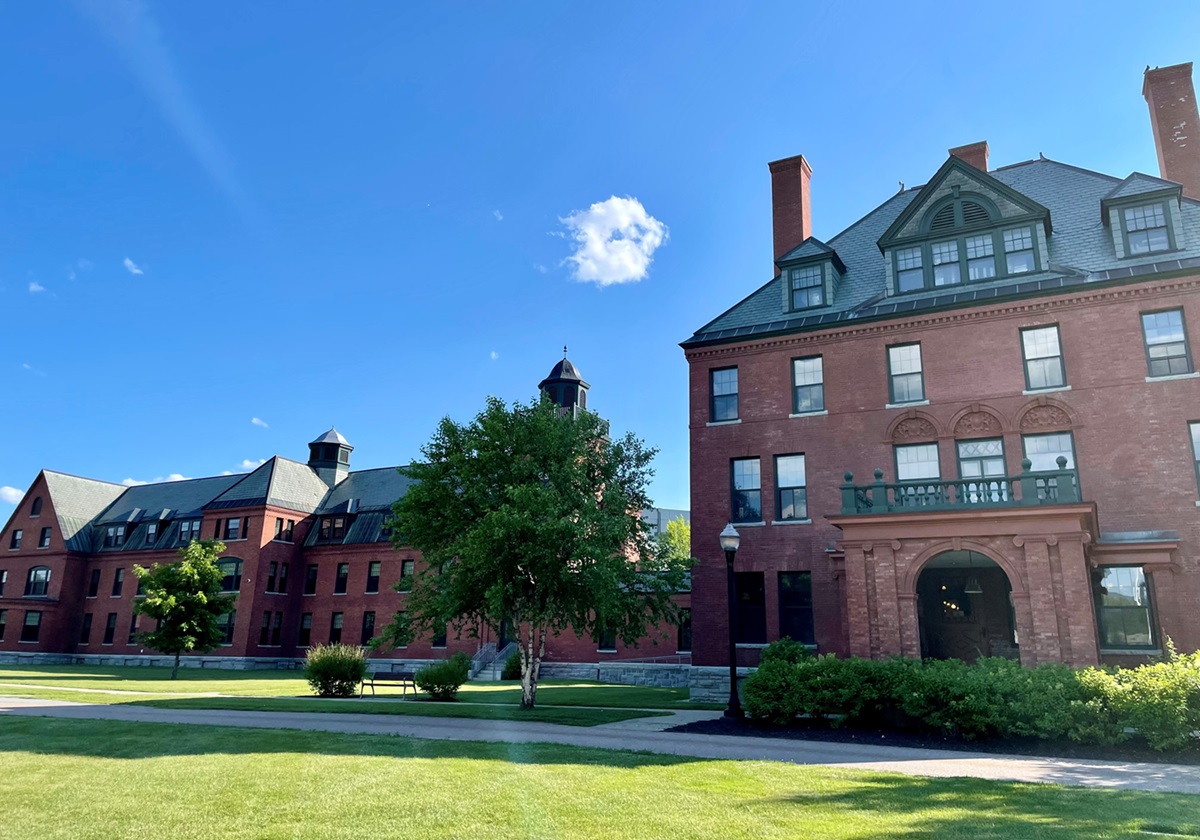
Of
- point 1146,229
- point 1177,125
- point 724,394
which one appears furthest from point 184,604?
point 1177,125

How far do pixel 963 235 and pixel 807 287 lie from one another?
5310 millimetres

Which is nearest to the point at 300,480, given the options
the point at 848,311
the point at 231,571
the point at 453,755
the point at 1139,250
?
the point at 231,571

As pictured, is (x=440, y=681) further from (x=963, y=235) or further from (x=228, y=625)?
(x=228, y=625)

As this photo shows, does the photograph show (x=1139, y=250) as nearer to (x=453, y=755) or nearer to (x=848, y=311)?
(x=848, y=311)

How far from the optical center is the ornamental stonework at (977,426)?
23500 mm

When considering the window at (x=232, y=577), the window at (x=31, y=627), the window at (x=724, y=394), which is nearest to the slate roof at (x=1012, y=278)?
the window at (x=724, y=394)

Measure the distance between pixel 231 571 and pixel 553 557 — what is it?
38754 millimetres

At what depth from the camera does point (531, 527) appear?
2123cm

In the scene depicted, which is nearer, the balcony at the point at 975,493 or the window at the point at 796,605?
the balcony at the point at 975,493

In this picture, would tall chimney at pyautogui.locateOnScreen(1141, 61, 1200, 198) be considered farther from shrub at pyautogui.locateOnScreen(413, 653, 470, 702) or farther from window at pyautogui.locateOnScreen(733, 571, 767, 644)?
shrub at pyautogui.locateOnScreen(413, 653, 470, 702)

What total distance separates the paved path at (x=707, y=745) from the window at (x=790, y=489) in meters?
10.0

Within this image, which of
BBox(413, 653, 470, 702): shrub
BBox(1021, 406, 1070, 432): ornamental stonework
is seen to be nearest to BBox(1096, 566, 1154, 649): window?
BBox(1021, 406, 1070, 432): ornamental stonework

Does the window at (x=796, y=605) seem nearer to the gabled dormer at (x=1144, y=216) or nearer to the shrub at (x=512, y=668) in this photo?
the gabled dormer at (x=1144, y=216)

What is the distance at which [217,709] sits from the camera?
21.2 meters
